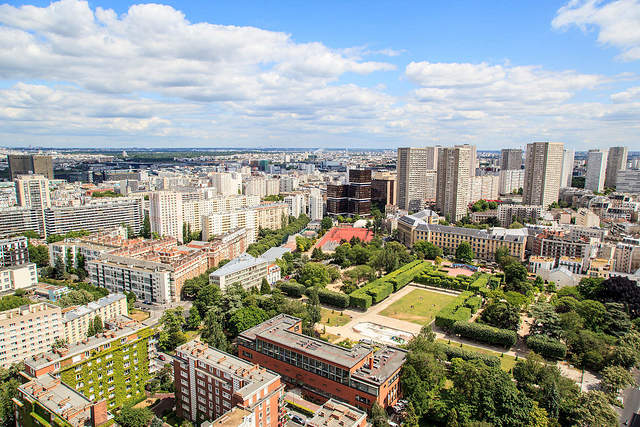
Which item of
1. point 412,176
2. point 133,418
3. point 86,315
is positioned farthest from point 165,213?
point 412,176

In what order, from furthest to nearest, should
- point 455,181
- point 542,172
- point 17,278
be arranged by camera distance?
point 455,181 < point 542,172 < point 17,278

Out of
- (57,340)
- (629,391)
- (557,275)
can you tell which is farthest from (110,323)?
(557,275)

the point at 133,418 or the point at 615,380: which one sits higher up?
the point at 615,380

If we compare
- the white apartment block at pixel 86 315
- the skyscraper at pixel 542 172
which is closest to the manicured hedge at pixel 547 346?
the white apartment block at pixel 86 315

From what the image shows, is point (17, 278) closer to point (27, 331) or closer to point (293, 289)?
point (27, 331)

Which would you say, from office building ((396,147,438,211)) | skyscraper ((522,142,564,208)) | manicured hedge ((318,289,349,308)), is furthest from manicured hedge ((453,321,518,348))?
skyscraper ((522,142,564,208))

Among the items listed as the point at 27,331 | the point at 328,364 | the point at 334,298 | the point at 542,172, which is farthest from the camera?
the point at 542,172

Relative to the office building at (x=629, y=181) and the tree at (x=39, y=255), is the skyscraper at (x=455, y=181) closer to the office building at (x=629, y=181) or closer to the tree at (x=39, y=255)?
the office building at (x=629, y=181)

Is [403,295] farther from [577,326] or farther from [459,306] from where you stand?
[577,326]
